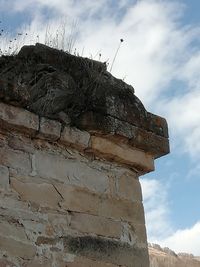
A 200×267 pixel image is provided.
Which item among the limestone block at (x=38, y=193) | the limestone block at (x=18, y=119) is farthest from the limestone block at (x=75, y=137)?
the limestone block at (x=38, y=193)

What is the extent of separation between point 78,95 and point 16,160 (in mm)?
611

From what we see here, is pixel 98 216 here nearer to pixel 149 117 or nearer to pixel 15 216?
pixel 15 216

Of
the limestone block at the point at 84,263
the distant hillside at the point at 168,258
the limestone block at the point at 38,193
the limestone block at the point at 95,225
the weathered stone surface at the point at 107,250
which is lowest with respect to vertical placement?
the limestone block at the point at 84,263

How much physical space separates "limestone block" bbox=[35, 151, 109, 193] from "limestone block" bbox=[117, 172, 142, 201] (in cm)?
11

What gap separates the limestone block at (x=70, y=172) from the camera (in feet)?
9.57

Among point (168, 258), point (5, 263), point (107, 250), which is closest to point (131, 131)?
point (107, 250)

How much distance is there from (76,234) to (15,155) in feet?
1.80

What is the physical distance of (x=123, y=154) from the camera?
324cm

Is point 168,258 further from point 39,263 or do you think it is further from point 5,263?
point 5,263

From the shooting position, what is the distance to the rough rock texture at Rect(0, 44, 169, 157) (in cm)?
298

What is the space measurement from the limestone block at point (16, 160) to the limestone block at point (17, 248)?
0.40 metres

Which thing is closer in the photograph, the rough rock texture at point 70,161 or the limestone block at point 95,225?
the rough rock texture at point 70,161

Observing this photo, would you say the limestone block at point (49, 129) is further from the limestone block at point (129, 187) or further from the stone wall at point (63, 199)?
the limestone block at point (129, 187)

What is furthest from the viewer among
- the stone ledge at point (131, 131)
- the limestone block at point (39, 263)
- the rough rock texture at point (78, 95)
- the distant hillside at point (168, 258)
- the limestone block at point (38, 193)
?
the distant hillside at point (168, 258)
